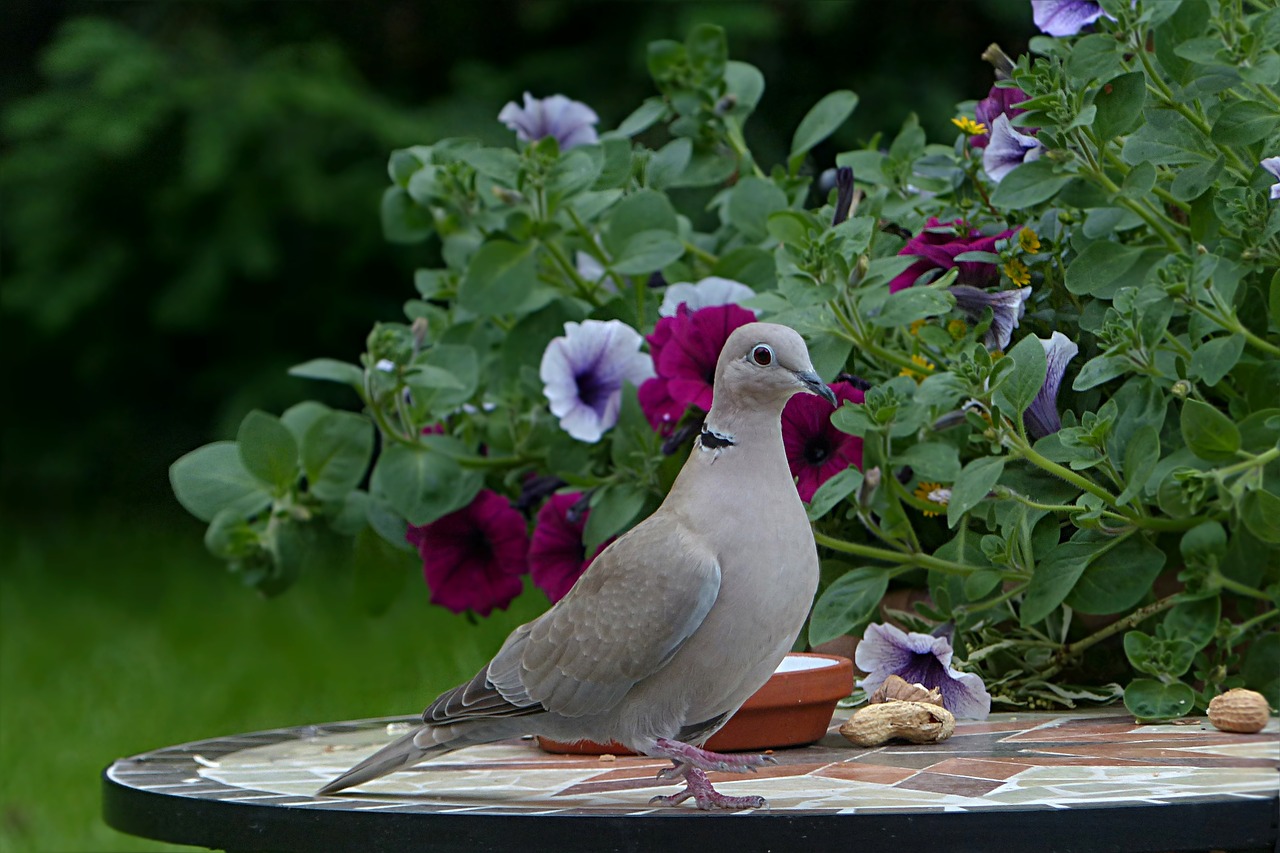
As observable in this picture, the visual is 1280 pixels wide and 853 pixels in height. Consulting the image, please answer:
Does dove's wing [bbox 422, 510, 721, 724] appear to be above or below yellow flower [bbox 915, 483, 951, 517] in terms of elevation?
below

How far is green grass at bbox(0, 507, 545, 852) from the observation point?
3.09m

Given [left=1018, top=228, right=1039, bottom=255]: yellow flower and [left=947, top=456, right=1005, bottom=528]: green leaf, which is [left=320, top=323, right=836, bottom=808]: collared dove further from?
[left=1018, top=228, right=1039, bottom=255]: yellow flower

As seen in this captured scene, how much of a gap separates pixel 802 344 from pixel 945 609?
1.74 feet

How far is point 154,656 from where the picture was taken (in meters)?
4.36

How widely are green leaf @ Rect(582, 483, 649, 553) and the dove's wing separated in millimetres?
523

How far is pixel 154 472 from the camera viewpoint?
5656 millimetres

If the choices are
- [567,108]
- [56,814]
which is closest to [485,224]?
[567,108]

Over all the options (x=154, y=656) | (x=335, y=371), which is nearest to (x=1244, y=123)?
(x=335, y=371)

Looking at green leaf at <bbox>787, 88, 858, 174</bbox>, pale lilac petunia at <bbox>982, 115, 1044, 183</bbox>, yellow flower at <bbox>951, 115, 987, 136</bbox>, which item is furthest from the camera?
green leaf at <bbox>787, 88, 858, 174</bbox>

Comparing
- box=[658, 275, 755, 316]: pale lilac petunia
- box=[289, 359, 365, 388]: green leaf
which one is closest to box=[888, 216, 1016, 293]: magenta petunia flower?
box=[658, 275, 755, 316]: pale lilac petunia

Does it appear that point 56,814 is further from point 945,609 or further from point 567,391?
point 945,609

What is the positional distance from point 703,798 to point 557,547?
86 centimetres

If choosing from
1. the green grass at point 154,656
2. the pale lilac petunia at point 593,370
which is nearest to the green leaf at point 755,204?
the pale lilac petunia at point 593,370

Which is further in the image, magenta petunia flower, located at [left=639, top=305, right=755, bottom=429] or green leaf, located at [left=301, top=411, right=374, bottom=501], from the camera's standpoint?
green leaf, located at [left=301, top=411, right=374, bottom=501]
